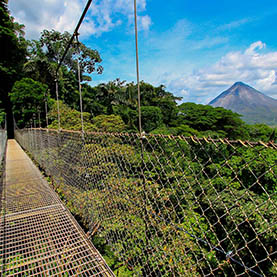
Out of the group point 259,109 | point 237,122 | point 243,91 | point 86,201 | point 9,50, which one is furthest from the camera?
point 9,50

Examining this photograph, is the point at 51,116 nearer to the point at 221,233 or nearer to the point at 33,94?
the point at 33,94

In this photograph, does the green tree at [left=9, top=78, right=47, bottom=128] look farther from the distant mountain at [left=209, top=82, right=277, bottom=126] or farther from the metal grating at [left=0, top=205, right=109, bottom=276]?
the metal grating at [left=0, top=205, right=109, bottom=276]

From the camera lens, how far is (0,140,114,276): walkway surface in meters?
1.11

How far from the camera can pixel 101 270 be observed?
1.09 meters

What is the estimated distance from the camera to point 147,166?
254 centimetres

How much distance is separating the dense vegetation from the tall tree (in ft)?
0.26

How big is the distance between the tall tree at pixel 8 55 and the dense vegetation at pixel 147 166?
3.1 inches

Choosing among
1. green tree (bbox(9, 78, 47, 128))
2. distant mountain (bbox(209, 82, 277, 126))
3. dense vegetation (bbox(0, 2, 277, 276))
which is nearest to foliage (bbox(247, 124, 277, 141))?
dense vegetation (bbox(0, 2, 277, 276))

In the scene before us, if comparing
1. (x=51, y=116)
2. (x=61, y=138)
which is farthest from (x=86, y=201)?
(x=51, y=116)

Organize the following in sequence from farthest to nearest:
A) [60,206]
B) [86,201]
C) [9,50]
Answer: [9,50] < [60,206] < [86,201]

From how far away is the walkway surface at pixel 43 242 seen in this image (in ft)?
3.64

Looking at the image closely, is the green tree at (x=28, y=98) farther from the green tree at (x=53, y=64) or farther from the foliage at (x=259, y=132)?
the foliage at (x=259, y=132)

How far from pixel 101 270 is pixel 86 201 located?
63 centimetres

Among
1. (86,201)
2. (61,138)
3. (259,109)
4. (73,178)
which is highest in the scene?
(259,109)
